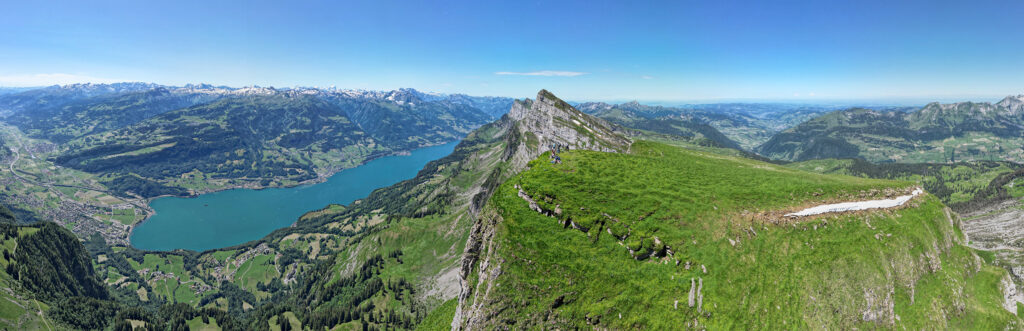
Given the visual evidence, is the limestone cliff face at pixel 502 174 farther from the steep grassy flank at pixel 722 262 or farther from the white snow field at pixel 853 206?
the white snow field at pixel 853 206

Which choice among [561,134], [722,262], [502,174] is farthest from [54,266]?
[722,262]

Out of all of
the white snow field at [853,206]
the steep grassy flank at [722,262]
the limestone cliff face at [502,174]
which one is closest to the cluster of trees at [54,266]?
the limestone cliff face at [502,174]

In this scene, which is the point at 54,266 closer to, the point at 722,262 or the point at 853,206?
the point at 722,262

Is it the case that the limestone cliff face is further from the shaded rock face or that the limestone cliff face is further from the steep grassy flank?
the steep grassy flank

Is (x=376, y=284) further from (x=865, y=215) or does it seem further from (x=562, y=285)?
(x=865, y=215)

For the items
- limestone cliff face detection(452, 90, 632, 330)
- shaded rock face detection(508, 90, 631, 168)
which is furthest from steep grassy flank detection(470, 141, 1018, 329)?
shaded rock face detection(508, 90, 631, 168)
